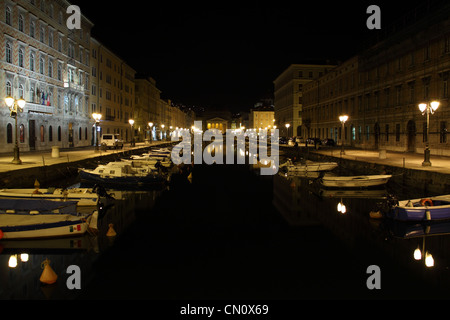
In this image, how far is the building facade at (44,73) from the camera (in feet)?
123

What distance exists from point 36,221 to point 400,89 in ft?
134

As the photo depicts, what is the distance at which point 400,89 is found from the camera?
44125mm

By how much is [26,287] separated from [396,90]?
43.9 m

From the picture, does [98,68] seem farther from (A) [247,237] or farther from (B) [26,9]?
(A) [247,237]

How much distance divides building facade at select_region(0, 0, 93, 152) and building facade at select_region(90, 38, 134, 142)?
376cm

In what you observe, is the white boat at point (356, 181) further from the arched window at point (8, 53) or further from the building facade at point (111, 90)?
the building facade at point (111, 90)

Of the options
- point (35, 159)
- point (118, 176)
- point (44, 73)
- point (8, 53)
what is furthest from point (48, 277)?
point (44, 73)

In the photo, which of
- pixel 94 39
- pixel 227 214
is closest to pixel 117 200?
pixel 227 214

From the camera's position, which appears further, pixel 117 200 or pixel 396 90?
pixel 396 90

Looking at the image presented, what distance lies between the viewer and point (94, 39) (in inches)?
2424

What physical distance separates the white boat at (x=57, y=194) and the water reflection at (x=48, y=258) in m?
1.47

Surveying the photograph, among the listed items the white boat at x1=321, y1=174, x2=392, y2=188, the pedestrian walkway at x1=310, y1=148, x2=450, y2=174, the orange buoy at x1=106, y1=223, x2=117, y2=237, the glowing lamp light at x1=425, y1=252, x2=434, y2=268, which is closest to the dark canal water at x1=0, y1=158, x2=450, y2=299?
the glowing lamp light at x1=425, y1=252, x2=434, y2=268
